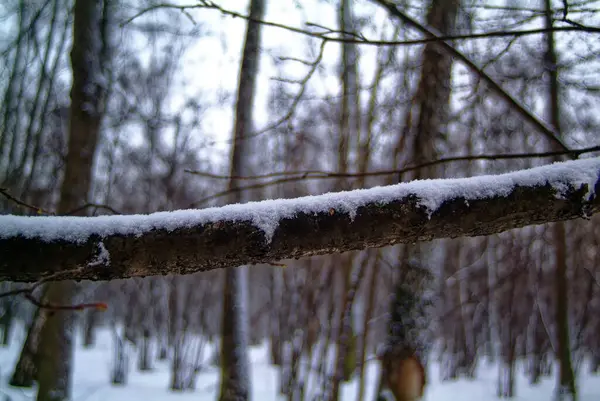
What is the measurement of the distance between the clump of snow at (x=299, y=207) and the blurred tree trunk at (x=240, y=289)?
2.28 metres

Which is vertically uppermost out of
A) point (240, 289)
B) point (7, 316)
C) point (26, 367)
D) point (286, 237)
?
point (286, 237)

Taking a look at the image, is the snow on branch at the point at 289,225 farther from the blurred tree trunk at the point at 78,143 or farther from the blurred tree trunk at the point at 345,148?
the blurred tree trunk at the point at 78,143

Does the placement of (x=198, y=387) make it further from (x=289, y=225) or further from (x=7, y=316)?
(x=289, y=225)

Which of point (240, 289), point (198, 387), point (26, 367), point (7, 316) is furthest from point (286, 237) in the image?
point (198, 387)

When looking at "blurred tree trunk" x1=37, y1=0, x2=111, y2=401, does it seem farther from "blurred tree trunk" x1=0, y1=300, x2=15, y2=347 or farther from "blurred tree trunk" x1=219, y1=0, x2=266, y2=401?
"blurred tree trunk" x1=219, y1=0, x2=266, y2=401

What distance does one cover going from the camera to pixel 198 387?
34.3 feet

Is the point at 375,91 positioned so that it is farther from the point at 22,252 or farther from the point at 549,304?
the point at 549,304

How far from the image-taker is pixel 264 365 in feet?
46.0

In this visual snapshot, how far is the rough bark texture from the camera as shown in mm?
1067

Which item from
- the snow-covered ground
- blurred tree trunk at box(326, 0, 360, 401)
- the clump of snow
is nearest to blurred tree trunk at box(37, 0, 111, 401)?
the snow-covered ground

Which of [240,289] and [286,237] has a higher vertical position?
[286,237]

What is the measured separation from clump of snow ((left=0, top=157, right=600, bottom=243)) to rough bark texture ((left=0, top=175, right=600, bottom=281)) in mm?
15

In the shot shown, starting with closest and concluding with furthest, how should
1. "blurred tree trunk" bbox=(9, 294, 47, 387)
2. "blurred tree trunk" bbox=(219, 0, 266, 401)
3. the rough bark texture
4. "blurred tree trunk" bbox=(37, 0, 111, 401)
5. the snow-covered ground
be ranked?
the rough bark texture
"blurred tree trunk" bbox=(219, 0, 266, 401)
"blurred tree trunk" bbox=(37, 0, 111, 401)
"blurred tree trunk" bbox=(9, 294, 47, 387)
the snow-covered ground

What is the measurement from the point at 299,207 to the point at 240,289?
3.05 meters
